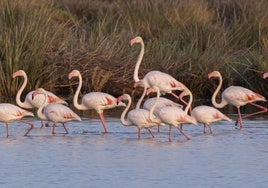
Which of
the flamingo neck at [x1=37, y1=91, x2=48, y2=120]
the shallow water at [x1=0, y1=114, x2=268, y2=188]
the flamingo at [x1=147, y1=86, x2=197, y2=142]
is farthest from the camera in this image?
the flamingo neck at [x1=37, y1=91, x2=48, y2=120]

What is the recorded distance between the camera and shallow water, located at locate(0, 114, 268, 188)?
394 inches

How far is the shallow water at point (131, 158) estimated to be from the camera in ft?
32.8

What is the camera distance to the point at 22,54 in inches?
692

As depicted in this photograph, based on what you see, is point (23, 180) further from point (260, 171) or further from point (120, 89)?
point (120, 89)

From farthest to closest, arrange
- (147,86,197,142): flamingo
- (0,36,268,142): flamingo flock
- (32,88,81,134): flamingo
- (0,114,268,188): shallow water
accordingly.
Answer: (32,88,81,134): flamingo < (0,36,268,142): flamingo flock < (147,86,197,142): flamingo < (0,114,268,188): shallow water

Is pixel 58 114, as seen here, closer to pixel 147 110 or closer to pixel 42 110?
pixel 42 110

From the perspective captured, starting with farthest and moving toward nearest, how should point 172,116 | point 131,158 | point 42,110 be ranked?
point 42,110 → point 172,116 → point 131,158

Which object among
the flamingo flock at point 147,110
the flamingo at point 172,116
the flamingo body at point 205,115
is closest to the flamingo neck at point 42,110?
the flamingo flock at point 147,110

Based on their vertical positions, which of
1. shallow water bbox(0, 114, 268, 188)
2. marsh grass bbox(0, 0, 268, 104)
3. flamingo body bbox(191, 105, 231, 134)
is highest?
marsh grass bbox(0, 0, 268, 104)

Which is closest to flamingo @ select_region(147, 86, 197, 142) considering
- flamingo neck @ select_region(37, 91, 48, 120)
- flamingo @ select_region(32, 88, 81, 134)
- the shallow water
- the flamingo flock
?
the flamingo flock

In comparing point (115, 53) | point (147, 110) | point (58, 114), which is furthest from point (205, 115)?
point (115, 53)

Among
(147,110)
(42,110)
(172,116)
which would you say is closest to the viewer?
(172,116)

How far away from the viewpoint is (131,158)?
11.4 meters

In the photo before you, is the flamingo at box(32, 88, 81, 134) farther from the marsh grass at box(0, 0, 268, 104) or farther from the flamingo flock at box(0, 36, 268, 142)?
the marsh grass at box(0, 0, 268, 104)
